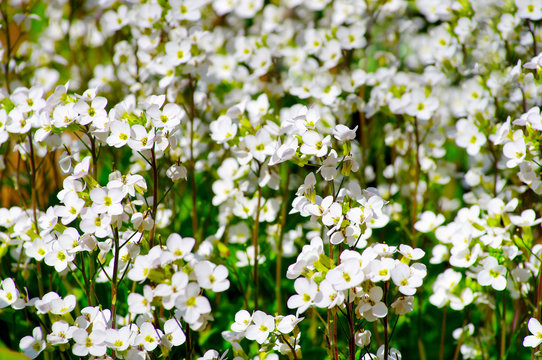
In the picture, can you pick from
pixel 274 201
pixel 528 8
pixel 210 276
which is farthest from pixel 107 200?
pixel 528 8

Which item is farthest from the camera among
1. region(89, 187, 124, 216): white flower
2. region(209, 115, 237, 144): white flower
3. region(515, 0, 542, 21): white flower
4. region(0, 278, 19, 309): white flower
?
region(515, 0, 542, 21): white flower

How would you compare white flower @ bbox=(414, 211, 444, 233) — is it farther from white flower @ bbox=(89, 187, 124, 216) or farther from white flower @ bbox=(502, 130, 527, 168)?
white flower @ bbox=(89, 187, 124, 216)

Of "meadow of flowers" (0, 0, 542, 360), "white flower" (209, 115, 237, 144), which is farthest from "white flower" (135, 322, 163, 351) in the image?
"white flower" (209, 115, 237, 144)

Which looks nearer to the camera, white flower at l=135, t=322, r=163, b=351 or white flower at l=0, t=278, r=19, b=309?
white flower at l=135, t=322, r=163, b=351

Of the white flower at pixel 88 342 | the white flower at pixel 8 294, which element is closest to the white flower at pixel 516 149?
the white flower at pixel 88 342

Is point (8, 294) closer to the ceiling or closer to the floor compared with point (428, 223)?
closer to the ceiling

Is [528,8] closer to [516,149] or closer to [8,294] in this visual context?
[516,149]

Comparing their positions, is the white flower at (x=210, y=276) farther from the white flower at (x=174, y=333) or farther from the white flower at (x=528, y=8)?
the white flower at (x=528, y=8)

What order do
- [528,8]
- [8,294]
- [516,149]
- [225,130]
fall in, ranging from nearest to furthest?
[8,294] < [516,149] < [225,130] < [528,8]
